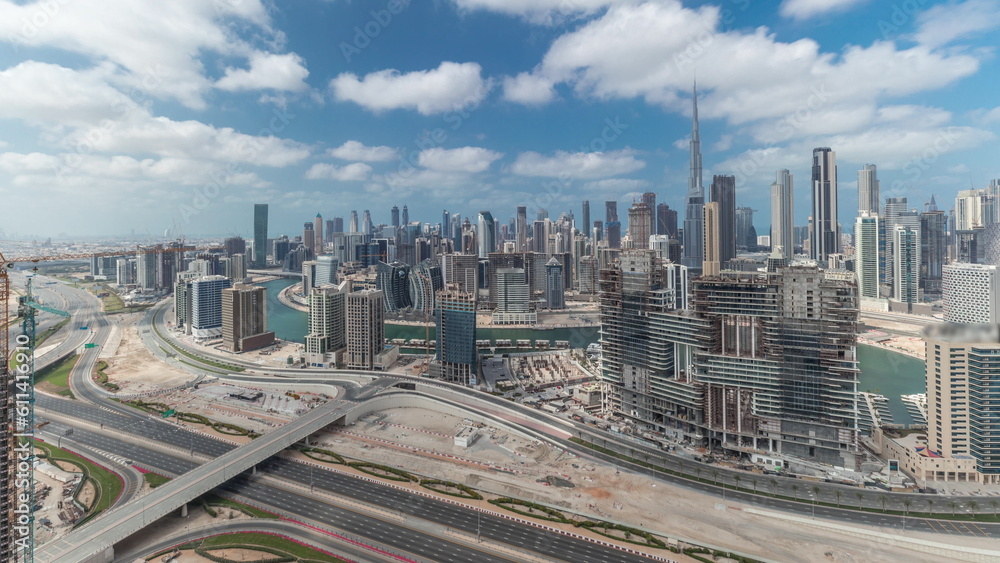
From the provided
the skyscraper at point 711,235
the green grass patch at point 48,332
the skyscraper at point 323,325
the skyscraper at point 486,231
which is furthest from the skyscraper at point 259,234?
the skyscraper at point 711,235

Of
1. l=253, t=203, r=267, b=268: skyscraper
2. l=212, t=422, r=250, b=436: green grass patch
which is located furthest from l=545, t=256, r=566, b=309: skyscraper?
l=253, t=203, r=267, b=268: skyscraper

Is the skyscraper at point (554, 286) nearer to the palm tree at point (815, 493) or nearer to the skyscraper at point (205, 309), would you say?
the skyscraper at point (205, 309)

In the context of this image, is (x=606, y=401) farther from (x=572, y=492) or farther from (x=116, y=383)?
(x=116, y=383)

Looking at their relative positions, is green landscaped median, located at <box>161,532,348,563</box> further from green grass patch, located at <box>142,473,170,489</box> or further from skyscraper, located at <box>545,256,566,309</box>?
skyscraper, located at <box>545,256,566,309</box>

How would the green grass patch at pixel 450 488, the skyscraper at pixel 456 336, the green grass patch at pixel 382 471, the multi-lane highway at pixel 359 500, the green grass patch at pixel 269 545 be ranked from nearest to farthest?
the green grass patch at pixel 269 545 → the multi-lane highway at pixel 359 500 → the green grass patch at pixel 450 488 → the green grass patch at pixel 382 471 → the skyscraper at pixel 456 336

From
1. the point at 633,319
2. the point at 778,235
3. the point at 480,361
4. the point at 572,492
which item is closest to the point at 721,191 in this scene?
the point at 778,235

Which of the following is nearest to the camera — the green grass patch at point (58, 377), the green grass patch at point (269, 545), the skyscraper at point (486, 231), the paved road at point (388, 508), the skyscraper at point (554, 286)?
the green grass patch at point (269, 545)

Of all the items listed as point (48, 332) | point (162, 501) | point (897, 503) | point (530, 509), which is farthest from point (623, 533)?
point (48, 332)

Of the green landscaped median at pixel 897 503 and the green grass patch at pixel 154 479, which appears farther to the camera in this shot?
the green grass patch at pixel 154 479

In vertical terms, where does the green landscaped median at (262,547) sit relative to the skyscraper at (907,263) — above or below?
below
